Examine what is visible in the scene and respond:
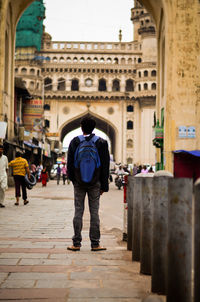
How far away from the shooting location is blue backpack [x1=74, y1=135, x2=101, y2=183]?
474 cm

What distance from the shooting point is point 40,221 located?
295 inches

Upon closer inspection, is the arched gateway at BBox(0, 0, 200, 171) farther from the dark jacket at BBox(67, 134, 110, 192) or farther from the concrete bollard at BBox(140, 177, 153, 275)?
the concrete bollard at BBox(140, 177, 153, 275)

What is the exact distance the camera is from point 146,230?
378 centimetres

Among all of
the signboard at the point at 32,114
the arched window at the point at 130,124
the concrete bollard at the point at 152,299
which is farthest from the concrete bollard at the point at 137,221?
the arched window at the point at 130,124

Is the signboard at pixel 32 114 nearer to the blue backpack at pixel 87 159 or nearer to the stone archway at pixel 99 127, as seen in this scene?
the blue backpack at pixel 87 159

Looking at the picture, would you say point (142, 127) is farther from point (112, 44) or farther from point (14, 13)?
point (14, 13)

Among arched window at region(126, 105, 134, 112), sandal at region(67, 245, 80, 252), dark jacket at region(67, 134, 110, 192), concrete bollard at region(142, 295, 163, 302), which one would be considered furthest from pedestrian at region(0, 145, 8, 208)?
arched window at region(126, 105, 134, 112)

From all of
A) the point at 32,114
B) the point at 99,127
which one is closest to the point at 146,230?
the point at 32,114

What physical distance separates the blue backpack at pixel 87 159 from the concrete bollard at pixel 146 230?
91 cm

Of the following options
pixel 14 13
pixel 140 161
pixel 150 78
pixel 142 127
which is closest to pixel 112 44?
pixel 150 78

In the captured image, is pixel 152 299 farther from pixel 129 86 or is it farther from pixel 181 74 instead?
pixel 129 86

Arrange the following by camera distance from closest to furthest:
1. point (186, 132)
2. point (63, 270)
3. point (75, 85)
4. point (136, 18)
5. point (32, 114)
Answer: point (63, 270), point (186, 132), point (32, 114), point (75, 85), point (136, 18)

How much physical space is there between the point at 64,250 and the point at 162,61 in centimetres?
1755

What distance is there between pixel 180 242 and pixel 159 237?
1.84 feet
